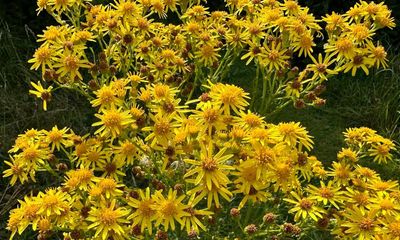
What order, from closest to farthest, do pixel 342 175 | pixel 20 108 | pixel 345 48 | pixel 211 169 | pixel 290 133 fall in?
pixel 211 169
pixel 290 133
pixel 342 175
pixel 345 48
pixel 20 108

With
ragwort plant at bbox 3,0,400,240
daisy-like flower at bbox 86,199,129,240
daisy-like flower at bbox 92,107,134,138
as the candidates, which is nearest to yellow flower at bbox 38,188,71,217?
ragwort plant at bbox 3,0,400,240

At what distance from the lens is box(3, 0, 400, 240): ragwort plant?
1943 millimetres

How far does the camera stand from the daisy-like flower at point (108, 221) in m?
1.95

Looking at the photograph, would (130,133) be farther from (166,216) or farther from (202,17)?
(202,17)

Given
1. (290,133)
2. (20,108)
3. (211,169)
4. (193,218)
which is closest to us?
(211,169)

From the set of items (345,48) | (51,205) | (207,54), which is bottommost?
(51,205)

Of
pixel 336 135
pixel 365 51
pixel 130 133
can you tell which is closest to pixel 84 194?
pixel 130 133

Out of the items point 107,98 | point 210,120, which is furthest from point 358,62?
point 107,98

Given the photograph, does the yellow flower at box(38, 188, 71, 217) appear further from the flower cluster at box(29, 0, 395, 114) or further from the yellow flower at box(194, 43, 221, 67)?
the yellow flower at box(194, 43, 221, 67)

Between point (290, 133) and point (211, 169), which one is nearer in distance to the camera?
point (211, 169)

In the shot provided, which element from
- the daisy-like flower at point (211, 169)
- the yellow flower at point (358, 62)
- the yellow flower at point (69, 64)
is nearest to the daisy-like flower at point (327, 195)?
the daisy-like flower at point (211, 169)

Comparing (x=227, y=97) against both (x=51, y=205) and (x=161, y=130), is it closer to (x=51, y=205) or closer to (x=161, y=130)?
(x=161, y=130)

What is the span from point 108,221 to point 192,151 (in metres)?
0.37

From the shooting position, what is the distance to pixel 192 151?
199cm
